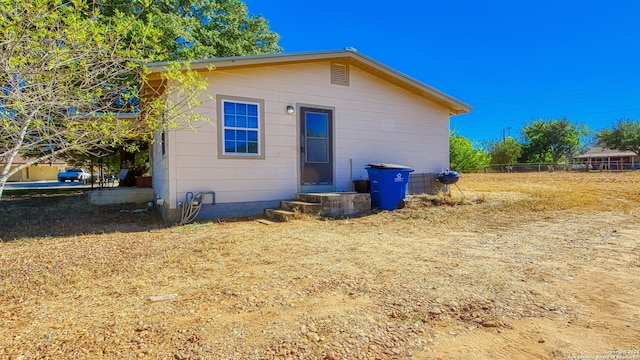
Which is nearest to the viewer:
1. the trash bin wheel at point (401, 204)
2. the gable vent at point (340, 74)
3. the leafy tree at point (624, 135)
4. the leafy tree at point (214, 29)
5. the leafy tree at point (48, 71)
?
the leafy tree at point (48, 71)

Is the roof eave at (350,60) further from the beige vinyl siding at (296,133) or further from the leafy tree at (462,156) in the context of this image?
the leafy tree at (462,156)

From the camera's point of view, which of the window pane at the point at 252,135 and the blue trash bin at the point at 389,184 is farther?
the blue trash bin at the point at 389,184

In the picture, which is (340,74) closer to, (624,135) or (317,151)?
(317,151)

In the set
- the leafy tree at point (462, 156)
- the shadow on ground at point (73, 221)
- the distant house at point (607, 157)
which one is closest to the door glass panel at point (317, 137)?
the shadow on ground at point (73, 221)

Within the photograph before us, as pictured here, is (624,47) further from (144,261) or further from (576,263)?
(144,261)

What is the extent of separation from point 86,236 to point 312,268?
13.9 feet

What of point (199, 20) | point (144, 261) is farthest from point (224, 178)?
point (199, 20)

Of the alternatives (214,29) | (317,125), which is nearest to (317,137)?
(317,125)

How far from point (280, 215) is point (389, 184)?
259 centimetres

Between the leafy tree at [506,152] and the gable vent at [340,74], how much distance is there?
1386 inches

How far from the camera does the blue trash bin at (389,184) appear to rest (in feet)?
23.8

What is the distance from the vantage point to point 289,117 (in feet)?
24.5

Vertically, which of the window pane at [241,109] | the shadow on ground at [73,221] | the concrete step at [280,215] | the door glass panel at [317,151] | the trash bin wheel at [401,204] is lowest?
the shadow on ground at [73,221]

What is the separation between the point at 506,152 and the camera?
3672cm
